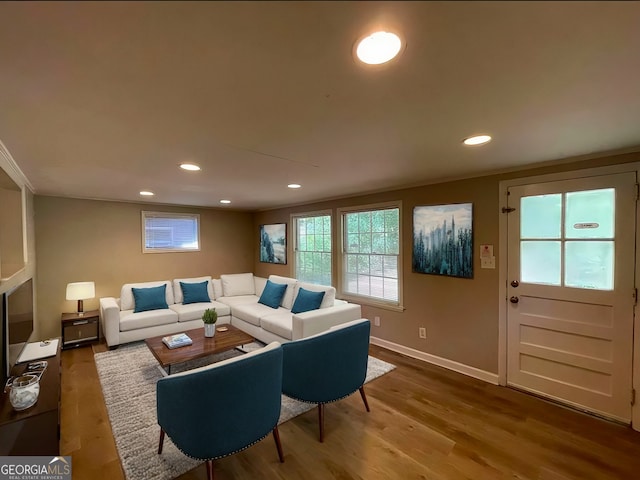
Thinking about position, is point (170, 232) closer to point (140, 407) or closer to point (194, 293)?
point (194, 293)

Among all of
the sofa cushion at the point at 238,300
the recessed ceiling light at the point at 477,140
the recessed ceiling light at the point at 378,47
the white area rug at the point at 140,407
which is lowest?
the white area rug at the point at 140,407

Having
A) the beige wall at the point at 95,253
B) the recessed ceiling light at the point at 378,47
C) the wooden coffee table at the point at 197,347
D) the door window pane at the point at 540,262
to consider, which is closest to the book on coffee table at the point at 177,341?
the wooden coffee table at the point at 197,347

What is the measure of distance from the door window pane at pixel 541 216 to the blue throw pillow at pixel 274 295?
10.3 ft

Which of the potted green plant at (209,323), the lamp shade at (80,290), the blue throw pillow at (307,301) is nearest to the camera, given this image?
the potted green plant at (209,323)

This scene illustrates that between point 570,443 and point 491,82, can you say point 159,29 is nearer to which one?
point 491,82

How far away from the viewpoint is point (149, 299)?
13.8ft

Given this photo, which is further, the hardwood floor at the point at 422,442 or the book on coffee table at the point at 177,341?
the book on coffee table at the point at 177,341

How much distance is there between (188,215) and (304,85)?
16.0ft

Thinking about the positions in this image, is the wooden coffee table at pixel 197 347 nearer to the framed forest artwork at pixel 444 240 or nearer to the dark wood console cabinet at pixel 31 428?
the dark wood console cabinet at pixel 31 428

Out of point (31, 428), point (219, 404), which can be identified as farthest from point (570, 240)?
point (31, 428)

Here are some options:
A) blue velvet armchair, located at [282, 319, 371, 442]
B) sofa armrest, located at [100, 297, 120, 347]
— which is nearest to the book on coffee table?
sofa armrest, located at [100, 297, 120, 347]

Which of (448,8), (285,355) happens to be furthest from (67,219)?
(448,8)

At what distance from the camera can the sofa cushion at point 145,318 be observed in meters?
3.85

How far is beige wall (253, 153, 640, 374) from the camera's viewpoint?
2902 millimetres
